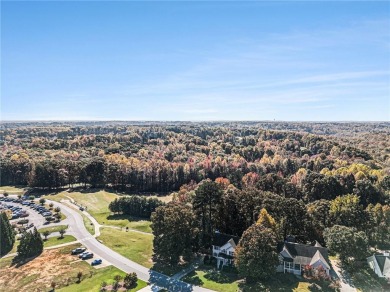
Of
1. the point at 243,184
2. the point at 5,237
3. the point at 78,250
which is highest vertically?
the point at 243,184

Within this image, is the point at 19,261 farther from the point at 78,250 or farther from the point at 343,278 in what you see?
the point at 343,278

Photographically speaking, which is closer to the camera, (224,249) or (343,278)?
(343,278)

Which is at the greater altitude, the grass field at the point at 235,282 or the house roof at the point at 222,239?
the house roof at the point at 222,239

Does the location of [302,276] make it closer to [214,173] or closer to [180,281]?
[180,281]

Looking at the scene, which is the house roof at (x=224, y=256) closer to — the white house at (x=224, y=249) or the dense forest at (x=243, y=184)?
the white house at (x=224, y=249)

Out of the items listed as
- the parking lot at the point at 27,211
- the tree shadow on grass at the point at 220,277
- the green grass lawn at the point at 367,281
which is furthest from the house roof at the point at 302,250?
the parking lot at the point at 27,211

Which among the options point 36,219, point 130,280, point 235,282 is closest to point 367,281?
point 235,282
